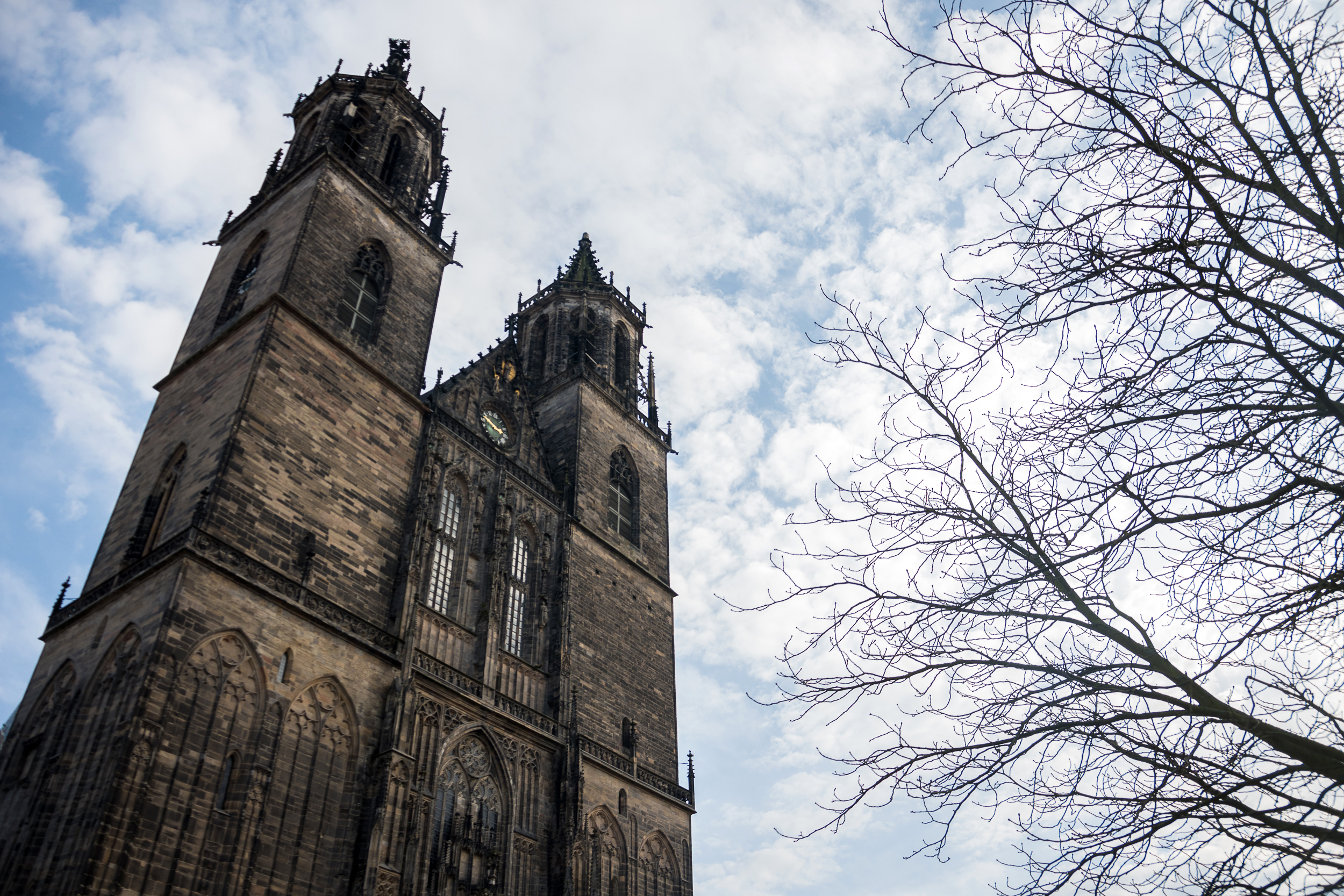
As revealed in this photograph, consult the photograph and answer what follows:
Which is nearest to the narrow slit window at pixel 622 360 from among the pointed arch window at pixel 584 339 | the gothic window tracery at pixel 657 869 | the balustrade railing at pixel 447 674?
the pointed arch window at pixel 584 339

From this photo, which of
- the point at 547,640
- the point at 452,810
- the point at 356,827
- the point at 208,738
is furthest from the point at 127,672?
the point at 547,640

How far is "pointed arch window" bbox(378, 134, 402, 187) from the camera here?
24312 mm

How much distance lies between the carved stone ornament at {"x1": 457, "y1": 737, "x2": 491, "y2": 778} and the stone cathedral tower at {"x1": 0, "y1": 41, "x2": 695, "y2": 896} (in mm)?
44

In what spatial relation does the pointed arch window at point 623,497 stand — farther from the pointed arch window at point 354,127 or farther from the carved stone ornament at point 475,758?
the pointed arch window at point 354,127

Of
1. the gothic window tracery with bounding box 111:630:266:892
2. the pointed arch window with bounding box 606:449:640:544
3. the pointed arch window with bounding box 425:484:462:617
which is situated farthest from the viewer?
the pointed arch window with bounding box 606:449:640:544

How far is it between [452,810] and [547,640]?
4995mm

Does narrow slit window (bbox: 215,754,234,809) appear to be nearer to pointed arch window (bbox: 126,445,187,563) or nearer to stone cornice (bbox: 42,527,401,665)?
stone cornice (bbox: 42,527,401,665)

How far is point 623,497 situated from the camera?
27344 millimetres

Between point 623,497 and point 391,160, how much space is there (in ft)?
36.3

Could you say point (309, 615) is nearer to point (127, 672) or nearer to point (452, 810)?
point (127, 672)

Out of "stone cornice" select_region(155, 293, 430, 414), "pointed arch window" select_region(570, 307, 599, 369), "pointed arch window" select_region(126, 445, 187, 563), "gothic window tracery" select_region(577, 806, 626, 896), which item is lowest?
"gothic window tracery" select_region(577, 806, 626, 896)

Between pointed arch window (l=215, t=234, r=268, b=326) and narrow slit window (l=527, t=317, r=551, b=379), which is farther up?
narrow slit window (l=527, t=317, r=551, b=379)

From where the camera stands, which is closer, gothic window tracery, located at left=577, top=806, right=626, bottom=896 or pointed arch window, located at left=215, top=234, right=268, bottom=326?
gothic window tracery, located at left=577, top=806, right=626, bottom=896

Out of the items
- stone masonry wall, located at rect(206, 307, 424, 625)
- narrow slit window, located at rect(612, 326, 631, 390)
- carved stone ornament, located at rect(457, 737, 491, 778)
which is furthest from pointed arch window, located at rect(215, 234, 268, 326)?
narrow slit window, located at rect(612, 326, 631, 390)
